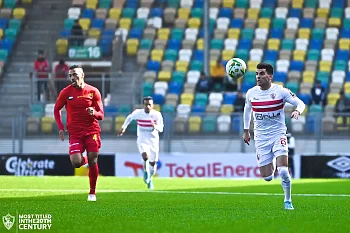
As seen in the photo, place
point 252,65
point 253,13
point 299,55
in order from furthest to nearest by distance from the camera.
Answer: point 253,13
point 299,55
point 252,65

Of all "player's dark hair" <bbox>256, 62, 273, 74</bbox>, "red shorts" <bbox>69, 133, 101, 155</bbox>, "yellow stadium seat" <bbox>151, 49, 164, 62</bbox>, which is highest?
"player's dark hair" <bbox>256, 62, 273, 74</bbox>

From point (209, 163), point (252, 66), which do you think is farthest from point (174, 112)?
point (252, 66)

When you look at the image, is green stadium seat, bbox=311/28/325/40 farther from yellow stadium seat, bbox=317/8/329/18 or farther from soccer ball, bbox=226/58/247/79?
soccer ball, bbox=226/58/247/79

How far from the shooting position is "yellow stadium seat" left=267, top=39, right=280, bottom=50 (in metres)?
41.2

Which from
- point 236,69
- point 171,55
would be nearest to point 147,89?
point 171,55

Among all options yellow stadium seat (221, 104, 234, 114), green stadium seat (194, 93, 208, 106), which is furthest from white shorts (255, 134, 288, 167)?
green stadium seat (194, 93, 208, 106)

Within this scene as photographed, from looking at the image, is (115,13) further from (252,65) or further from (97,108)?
(97,108)

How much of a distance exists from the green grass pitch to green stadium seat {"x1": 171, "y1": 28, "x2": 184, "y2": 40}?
58.3 feet

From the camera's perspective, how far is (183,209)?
1605cm

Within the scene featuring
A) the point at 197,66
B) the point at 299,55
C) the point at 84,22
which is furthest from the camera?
the point at 84,22

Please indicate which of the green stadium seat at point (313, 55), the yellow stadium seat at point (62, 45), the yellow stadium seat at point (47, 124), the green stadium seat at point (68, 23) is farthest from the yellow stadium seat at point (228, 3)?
the yellow stadium seat at point (47, 124)

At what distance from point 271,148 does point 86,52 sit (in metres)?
23.5

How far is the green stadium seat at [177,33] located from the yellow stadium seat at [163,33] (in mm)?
219

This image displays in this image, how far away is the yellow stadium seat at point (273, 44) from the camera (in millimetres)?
41188
